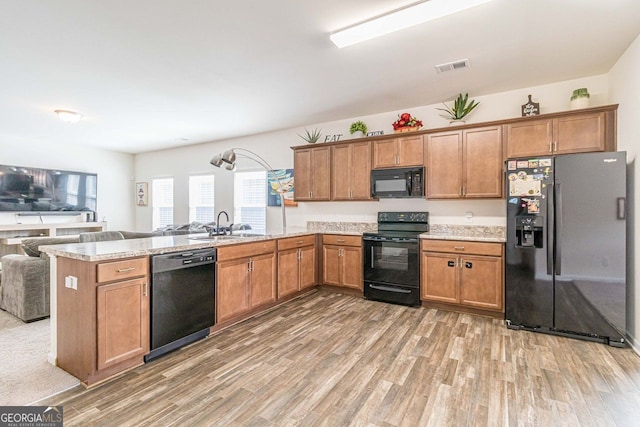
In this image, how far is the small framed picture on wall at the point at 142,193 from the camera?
8.02 meters

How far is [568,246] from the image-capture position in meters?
2.97

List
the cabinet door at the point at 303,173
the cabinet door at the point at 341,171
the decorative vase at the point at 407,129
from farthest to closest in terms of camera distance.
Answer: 1. the cabinet door at the point at 303,173
2. the cabinet door at the point at 341,171
3. the decorative vase at the point at 407,129

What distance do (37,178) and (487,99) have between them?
8.56m

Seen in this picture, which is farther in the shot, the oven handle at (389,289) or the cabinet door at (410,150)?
the cabinet door at (410,150)

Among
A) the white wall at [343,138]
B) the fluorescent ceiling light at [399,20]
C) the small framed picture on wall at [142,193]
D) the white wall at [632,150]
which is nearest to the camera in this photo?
the fluorescent ceiling light at [399,20]

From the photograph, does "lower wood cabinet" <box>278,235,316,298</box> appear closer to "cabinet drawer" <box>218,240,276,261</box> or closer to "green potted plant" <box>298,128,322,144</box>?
"cabinet drawer" <box>218,240,276,261</box>

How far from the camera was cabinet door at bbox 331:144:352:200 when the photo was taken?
4598mm

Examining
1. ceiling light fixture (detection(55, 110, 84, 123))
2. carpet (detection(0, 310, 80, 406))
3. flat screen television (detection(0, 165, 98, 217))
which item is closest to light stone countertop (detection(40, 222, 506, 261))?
carpet (detection(0, 310, 80, 406))

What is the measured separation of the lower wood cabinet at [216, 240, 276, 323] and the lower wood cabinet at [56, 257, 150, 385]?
76 cm

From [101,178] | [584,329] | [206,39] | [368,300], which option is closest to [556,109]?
[584,329]

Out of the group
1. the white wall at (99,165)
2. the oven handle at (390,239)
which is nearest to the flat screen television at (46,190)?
the white wall at (99,165)

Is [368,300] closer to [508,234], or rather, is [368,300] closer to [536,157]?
[508,234]

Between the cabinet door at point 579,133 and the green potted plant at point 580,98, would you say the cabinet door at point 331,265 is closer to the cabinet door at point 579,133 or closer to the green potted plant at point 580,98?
the cabinet door at point 579,133

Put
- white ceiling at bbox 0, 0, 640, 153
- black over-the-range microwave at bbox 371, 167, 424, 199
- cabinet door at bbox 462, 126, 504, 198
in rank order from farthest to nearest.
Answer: black over-the-range microwave at bbox 371, 167, 424, 199 < cabinet door at bbox 462, 126, 504, 198 < white ceiling at bbox 0, 0, 640, 153
